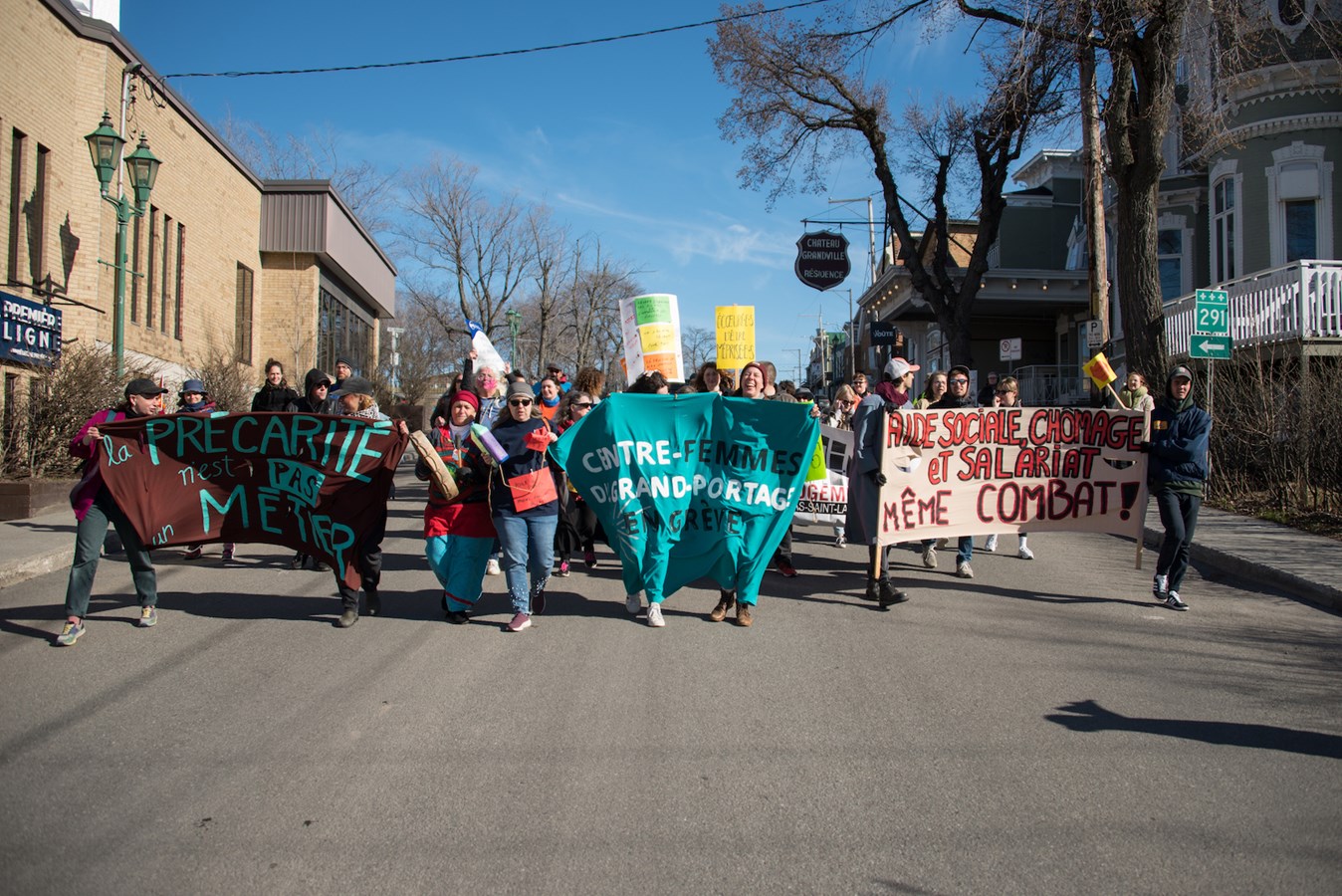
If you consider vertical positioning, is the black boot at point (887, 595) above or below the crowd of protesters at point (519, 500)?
below

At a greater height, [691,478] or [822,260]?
[822,260]

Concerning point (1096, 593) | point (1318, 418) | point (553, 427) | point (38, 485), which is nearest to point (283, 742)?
point (553, 427)

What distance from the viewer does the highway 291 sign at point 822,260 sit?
992 inches

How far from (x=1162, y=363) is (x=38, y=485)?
15.8 meters

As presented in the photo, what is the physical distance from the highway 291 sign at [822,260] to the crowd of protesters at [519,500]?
15.5 meters

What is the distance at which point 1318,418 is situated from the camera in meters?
13.2

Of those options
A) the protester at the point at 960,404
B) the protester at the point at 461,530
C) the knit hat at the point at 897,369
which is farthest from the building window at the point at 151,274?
Answer: the knit hat at the point at 897,369

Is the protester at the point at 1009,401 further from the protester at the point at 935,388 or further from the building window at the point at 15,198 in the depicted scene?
the building window at the point at 15,198

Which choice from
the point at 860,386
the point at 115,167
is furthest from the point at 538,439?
the point at 115,167

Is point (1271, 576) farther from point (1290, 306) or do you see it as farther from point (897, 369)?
point (1290, 306)

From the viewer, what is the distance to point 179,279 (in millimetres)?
24375

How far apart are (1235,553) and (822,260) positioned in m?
16.2

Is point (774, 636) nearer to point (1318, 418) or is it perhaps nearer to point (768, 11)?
point (1318, 418)

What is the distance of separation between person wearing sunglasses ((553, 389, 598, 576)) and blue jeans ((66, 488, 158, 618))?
3.44m
